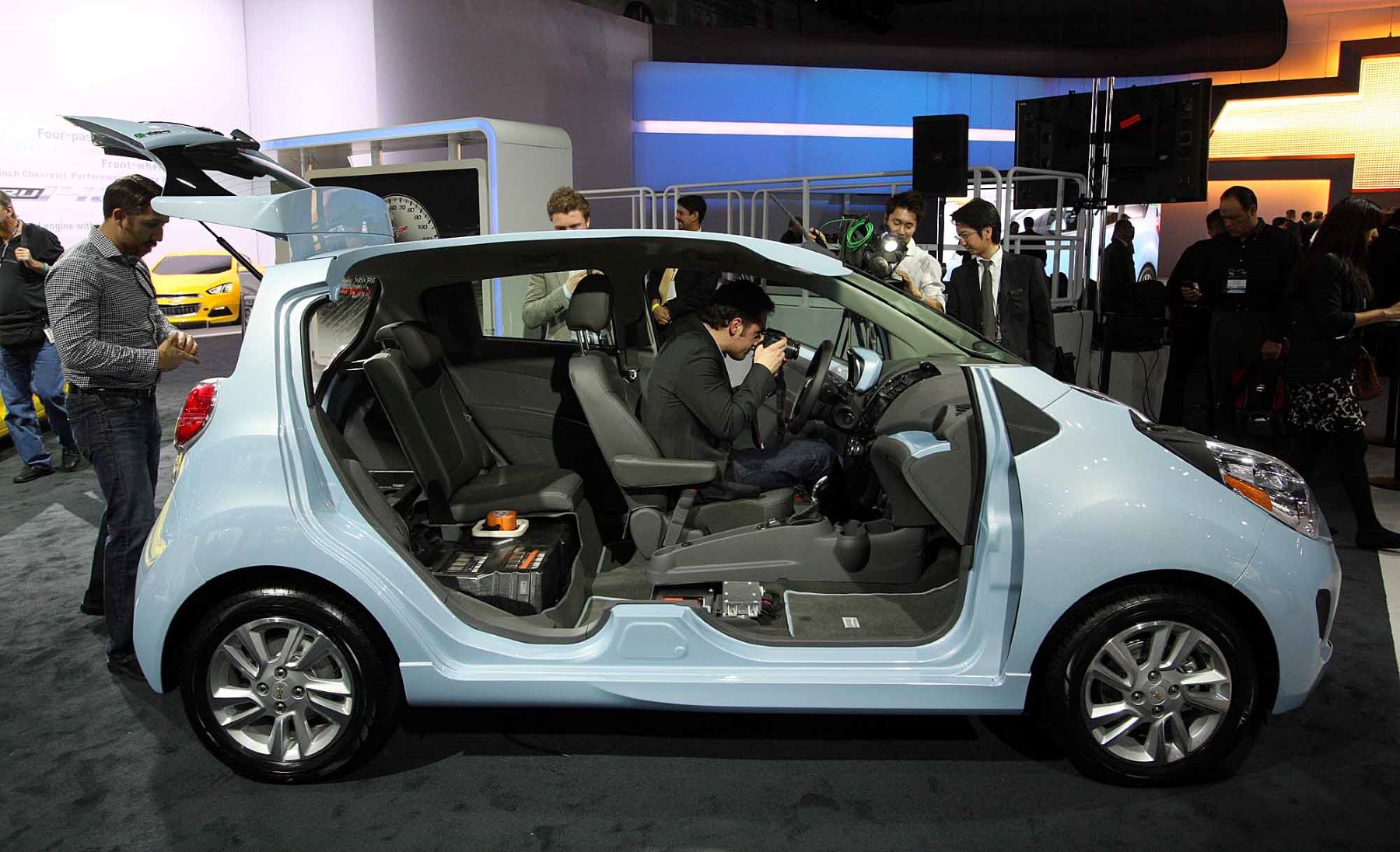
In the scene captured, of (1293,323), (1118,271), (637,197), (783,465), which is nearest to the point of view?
(783,465)

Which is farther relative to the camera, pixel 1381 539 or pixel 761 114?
pixel 761 114

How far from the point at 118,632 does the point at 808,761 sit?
2.32 metres

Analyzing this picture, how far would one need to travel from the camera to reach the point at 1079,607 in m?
2.38

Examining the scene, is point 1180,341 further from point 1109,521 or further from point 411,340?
point 411,340

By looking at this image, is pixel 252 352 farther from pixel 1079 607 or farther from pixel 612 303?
pixel 1079 607

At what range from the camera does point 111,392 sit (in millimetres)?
3170

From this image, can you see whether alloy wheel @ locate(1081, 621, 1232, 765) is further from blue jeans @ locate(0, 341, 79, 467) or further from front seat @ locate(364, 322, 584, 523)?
blue jeans @ locate(0, 341, 79, 467)

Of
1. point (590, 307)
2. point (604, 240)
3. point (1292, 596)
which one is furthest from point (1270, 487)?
point (590, 307)

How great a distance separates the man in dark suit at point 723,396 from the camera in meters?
3.09

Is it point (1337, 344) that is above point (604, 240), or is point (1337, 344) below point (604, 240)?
below

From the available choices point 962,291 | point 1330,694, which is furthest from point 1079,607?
point 962,291

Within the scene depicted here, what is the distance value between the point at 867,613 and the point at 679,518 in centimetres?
65

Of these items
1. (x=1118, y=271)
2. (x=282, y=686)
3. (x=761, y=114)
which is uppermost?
(x=761, y=114)

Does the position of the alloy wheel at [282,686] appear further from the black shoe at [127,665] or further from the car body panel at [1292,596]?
the car body panel at [1292,596]
